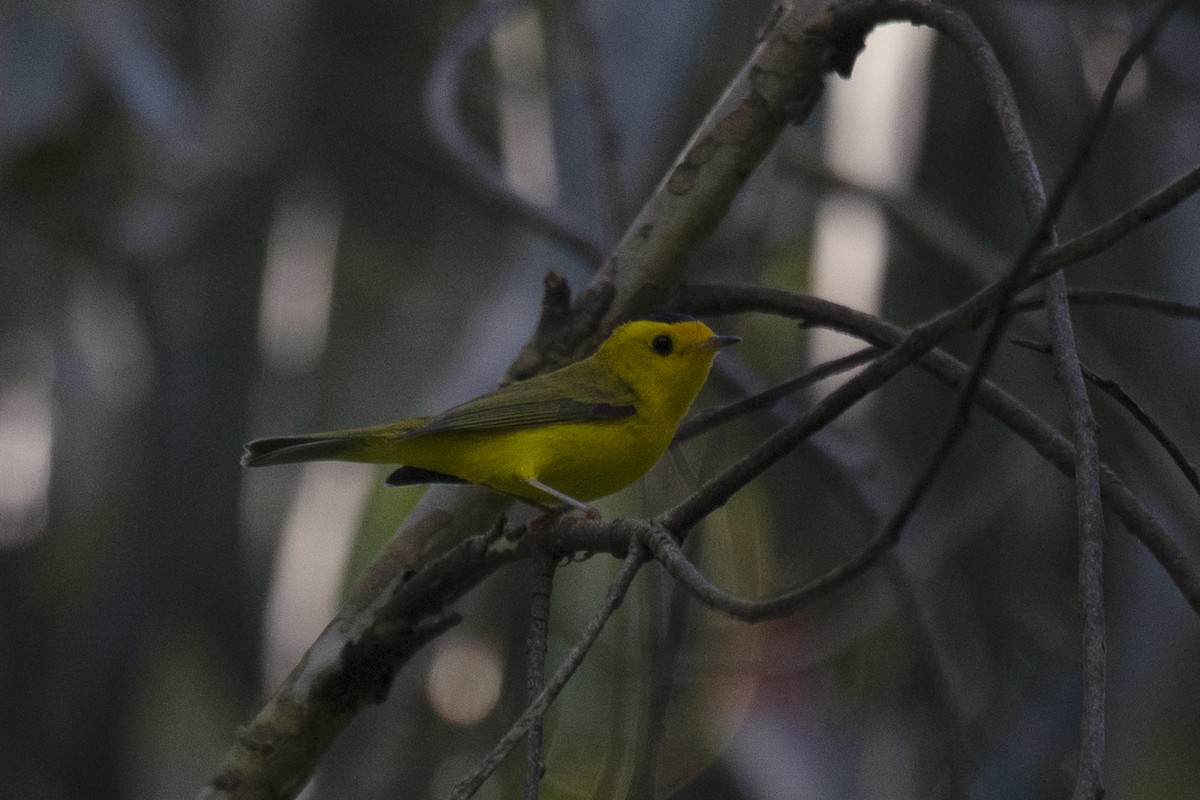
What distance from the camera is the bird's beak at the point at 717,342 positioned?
142 inches

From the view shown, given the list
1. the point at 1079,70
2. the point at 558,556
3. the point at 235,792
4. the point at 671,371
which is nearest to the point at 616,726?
the point at 671,371

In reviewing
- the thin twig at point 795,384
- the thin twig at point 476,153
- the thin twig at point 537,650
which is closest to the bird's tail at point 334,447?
the thin twig at point 476,153

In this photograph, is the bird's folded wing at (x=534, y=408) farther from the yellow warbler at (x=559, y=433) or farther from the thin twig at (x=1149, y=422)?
the thin twig at (x=1149, y=422)

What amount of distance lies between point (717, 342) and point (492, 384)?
3.37 feet

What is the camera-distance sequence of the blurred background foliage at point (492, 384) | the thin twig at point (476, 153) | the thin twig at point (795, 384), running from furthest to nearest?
the blurred background foliage at point (492, 384) → the thin twig at point (476, 153) → the thin twig at point (795, 384)

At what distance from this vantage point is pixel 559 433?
3438 millimetres

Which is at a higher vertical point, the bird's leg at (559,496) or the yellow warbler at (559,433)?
the yellow warbler at (559,433)

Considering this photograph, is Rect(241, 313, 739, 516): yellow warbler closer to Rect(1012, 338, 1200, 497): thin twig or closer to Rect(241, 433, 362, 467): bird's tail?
Rect(241, 433, 362, 467): bird's tail

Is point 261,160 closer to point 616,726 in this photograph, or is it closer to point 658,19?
point 658,19

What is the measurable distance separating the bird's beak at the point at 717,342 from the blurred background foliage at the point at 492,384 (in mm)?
503

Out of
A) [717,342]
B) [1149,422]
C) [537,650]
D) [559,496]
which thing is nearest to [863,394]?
[1149,422]

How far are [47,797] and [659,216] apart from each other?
5.05 meters

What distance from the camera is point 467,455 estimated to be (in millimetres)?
3188

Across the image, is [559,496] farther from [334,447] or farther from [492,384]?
[492,384]
